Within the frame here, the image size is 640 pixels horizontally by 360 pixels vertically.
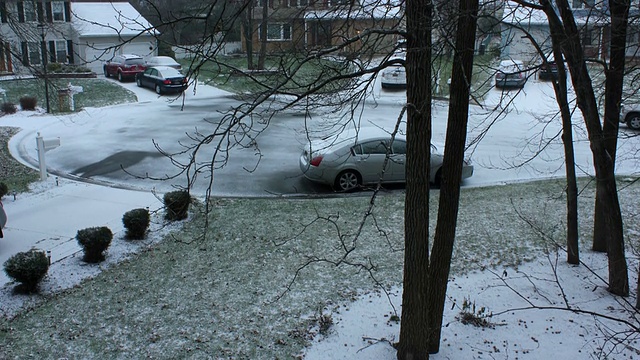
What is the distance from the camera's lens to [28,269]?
877 centimetres

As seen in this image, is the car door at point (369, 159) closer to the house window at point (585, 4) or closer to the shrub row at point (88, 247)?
the shrub row at point (88, 247)

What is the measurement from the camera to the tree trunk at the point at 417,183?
19.7 ft

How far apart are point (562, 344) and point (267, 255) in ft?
16.9

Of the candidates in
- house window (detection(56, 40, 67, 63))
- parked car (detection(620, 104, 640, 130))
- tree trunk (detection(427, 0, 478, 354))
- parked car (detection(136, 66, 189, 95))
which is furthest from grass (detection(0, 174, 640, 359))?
house window (detection(56, 40, 67, 63))

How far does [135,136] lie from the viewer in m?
21.5

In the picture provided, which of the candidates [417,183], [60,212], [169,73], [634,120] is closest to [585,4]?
[417,183]

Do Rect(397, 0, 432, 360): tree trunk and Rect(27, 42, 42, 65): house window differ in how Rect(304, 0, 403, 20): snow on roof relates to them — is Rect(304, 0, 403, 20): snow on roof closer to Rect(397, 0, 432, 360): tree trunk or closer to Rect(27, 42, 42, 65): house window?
Rect(397, 0, 432, 360): tree trunk

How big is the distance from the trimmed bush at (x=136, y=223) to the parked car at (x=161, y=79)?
67.0ft

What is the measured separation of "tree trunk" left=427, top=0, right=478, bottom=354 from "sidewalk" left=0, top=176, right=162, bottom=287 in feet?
19.6

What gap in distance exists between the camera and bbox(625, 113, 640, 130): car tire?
73.2 feet

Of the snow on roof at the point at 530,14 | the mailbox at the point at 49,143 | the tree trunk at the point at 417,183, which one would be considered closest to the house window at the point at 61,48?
the mailbox at the point at 49,143

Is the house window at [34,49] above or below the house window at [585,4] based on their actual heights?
below

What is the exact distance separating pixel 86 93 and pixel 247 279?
2562 cm

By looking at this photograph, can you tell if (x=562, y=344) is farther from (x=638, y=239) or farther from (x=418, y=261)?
(x=638, y=239)
